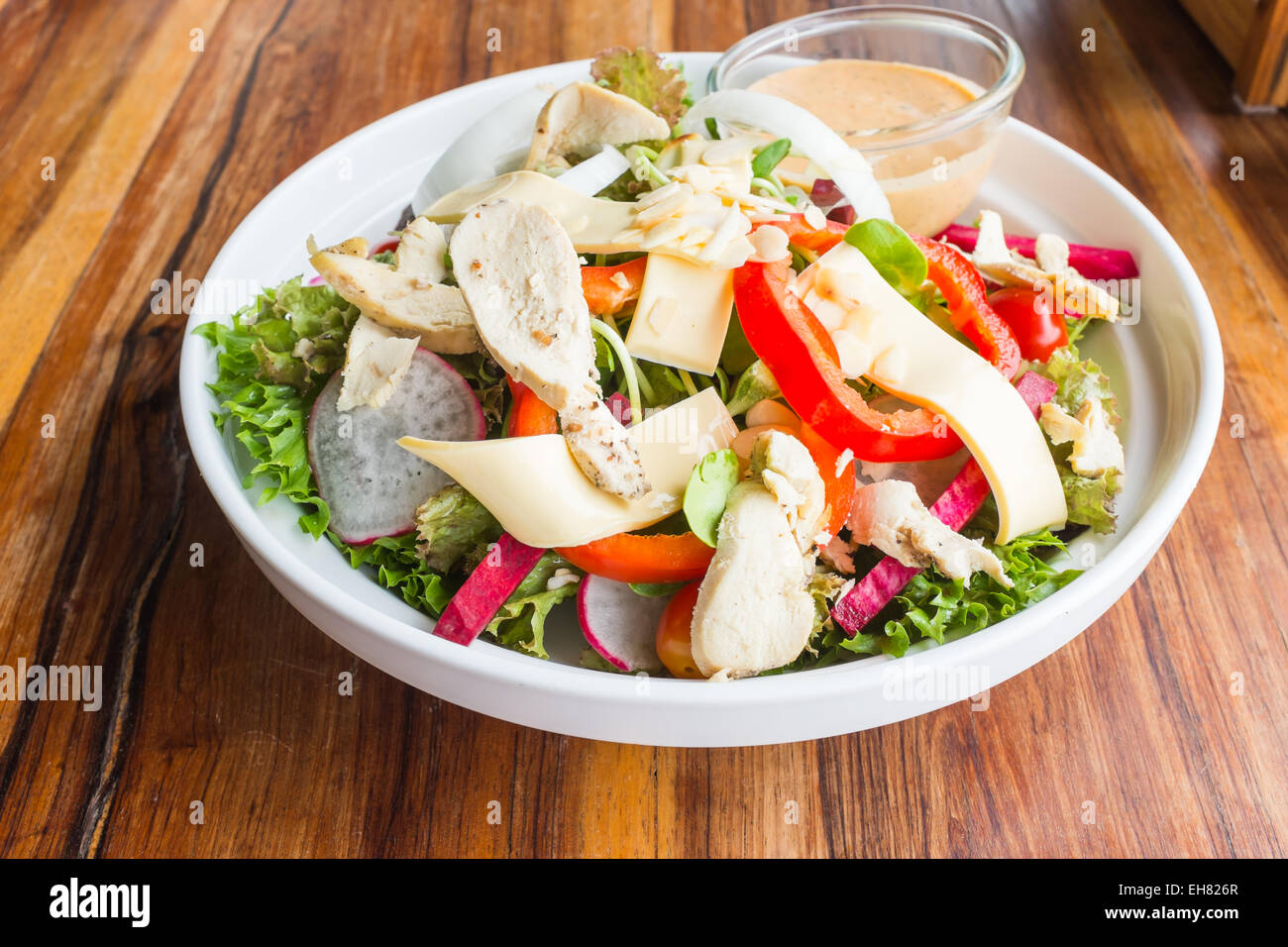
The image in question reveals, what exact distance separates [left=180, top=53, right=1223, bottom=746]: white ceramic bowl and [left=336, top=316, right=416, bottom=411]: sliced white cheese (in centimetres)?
25

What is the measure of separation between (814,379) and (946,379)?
225 millimetres

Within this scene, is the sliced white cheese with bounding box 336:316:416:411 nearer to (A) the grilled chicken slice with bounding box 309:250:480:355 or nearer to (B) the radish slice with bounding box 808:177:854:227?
(A) the grilled chicken slice with bounding box 309:250:480:355

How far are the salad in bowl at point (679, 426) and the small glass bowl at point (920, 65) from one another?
38 centimetres

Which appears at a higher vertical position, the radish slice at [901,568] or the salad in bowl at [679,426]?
the salad in bowl at [679,426]

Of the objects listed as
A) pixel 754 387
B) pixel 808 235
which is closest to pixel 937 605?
pixel 754 387

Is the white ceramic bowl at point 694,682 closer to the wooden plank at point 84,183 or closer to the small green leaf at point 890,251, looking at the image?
the small green leaf at point 890,251

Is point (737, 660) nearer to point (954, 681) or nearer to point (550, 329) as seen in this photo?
point (954, 681)

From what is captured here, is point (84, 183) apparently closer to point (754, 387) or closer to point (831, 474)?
point (754, 387)

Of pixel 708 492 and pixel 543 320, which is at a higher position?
pixel 543 320

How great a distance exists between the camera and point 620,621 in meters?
1.72

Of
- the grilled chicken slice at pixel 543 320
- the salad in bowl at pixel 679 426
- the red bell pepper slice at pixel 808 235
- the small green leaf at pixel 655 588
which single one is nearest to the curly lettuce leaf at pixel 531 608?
the salad in bowl at pixel 679 426

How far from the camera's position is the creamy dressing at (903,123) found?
2.32 metres
